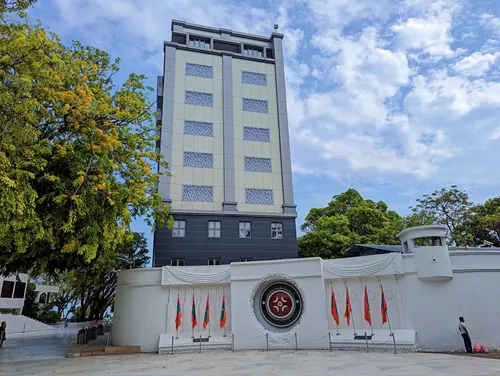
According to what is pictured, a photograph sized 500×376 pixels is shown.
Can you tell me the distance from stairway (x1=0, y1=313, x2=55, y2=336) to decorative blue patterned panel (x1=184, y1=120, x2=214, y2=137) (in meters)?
21.7

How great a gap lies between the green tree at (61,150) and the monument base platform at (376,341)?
8911 mm

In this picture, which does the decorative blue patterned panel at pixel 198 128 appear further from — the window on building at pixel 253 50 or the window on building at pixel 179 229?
the window on building at pixel 253 50

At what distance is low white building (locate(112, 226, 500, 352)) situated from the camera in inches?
465

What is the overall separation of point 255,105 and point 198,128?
14.9 feet

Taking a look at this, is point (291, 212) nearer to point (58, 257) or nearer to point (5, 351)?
point (58, 257)

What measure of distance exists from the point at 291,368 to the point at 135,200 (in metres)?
7.07

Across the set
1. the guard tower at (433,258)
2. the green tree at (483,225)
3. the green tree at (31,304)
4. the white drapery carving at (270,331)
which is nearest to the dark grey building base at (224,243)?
the white drapery carving at (270,331)

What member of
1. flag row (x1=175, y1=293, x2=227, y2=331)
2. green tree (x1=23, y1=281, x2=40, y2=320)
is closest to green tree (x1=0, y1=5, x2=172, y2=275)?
flag row (x1=175, y1=293, x2=227, y2=331)

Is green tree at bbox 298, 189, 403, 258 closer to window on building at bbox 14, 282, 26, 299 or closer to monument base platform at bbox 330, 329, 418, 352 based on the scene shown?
monument base platform at bbox 330, 329, 418, 352

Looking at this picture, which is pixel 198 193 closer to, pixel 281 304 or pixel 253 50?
pixel 281 304

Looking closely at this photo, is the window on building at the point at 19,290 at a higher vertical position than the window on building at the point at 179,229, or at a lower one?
lower

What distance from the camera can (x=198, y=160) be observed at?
70.9ft

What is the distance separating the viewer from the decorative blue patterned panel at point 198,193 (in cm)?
2073

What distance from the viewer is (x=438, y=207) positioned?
1179 inches
